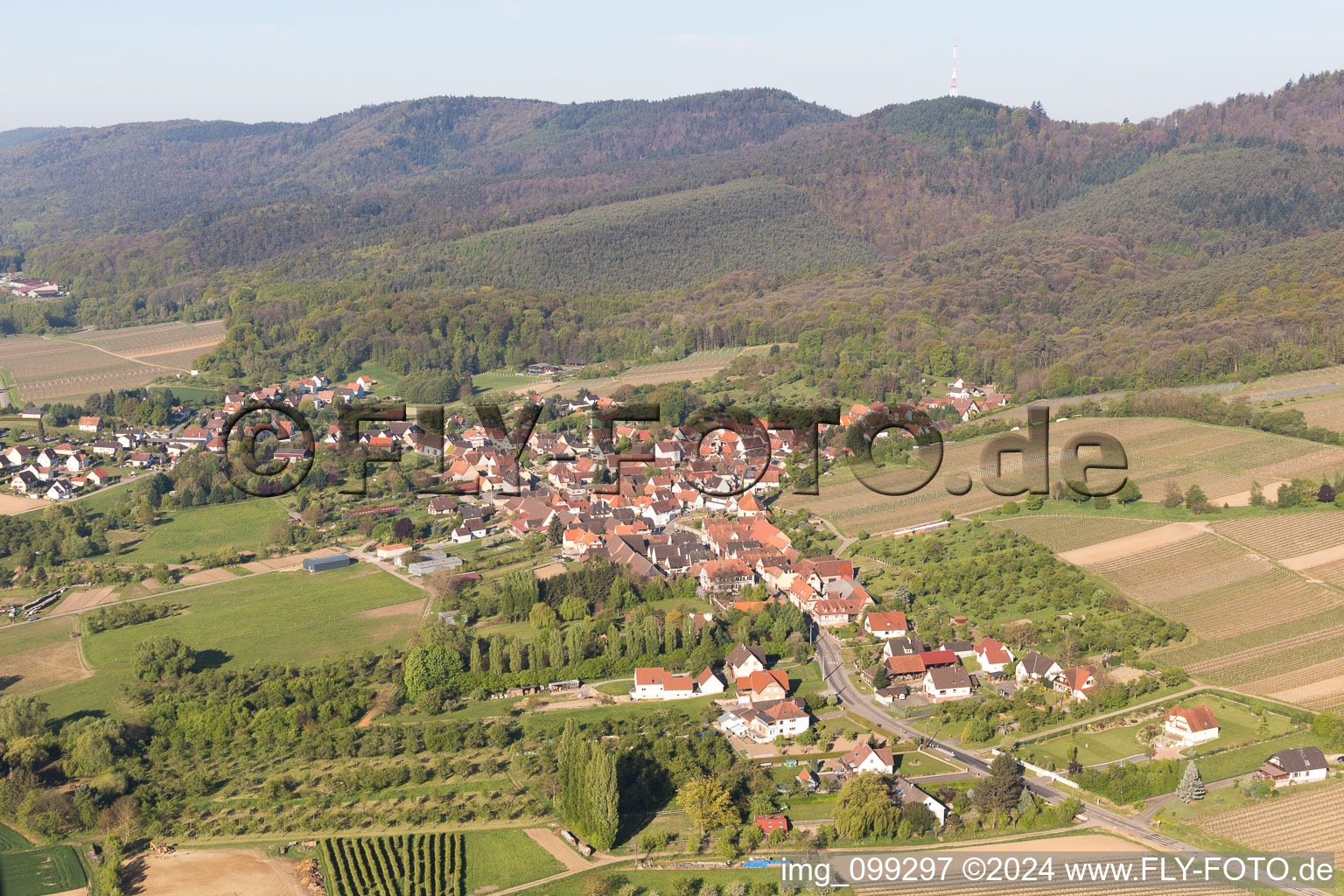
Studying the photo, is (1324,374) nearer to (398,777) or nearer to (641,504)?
(641,504)

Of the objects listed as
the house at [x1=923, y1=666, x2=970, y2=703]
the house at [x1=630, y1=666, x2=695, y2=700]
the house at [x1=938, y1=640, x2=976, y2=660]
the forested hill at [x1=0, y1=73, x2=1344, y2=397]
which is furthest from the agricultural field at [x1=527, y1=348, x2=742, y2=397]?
the house at [x1=923, y1=666, x2=970, y2=703]

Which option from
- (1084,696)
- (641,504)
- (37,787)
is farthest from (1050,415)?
(37,787)

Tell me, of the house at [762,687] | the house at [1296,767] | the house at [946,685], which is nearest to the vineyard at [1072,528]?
the house at [946,685]

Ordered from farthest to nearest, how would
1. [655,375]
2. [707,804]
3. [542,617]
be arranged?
[655,375] → [542,617] → [707,804]

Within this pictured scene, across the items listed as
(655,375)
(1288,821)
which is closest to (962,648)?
(1288,821)

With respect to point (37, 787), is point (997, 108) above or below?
above

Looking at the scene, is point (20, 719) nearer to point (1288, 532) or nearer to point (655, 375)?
point (1288, 532)
